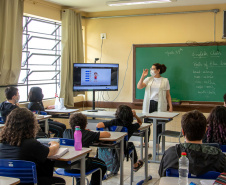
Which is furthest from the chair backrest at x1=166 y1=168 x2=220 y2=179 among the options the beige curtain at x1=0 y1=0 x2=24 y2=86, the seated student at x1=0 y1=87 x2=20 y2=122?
the beige curtain at x1=0 y1=0 x2=24 y2=86

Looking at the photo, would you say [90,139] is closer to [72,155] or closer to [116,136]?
[116,136]

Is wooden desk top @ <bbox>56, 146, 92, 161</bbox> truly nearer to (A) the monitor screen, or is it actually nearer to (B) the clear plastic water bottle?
(B) the clear plastic water bottle

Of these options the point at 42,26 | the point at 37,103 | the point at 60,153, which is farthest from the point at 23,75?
the point at 60,153

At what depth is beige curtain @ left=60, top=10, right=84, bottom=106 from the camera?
6820 mm

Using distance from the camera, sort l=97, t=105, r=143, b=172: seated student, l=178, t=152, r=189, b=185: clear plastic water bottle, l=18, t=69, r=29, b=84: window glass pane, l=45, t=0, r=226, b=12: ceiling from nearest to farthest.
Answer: l=178, t=152, r=189, b=185: clear plastic water bottle
l=97, t=105, r=143, b=172: seated student
l=18, t=69, r=29, b=84: window glass pane
l=45, t=0, r=226, b=12: ceiling

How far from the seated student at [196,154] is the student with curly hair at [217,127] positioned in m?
1.12

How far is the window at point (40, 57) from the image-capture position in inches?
240

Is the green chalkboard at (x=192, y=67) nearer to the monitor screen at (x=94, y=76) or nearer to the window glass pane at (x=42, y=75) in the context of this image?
the monitor screen at (x=94, y=76)

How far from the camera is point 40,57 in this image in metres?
6.54

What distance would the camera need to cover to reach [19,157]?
8.64 feet

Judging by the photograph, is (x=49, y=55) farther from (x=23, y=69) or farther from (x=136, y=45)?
(x=136, y=45)

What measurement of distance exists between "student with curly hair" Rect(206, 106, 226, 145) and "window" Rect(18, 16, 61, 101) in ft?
11.8

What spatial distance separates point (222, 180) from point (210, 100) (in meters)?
4.87

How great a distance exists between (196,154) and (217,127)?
4.33 feet
